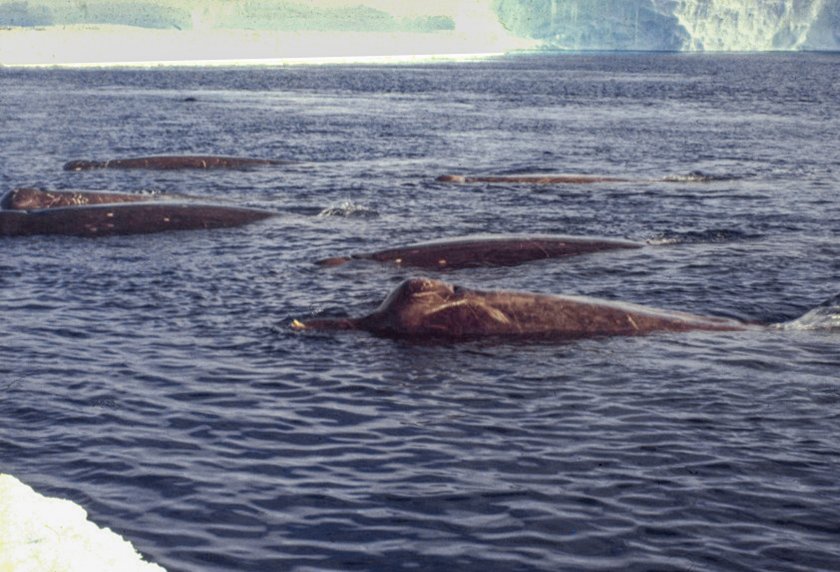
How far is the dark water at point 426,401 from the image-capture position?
941cm

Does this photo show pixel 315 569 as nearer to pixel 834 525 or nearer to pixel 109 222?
pixel 834 525

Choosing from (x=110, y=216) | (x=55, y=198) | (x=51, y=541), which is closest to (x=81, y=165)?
(x=55, y=198)

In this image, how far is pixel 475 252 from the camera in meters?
20.6

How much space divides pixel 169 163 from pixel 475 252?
1973 cm

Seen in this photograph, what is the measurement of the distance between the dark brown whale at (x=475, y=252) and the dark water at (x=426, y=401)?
1.83 feet

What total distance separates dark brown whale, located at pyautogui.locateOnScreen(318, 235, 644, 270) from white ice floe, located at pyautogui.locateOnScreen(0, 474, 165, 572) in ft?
47.0

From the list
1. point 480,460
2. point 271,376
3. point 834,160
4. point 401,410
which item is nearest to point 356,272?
point 271,376

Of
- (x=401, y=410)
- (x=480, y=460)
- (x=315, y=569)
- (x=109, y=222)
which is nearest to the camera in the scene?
(x=315, y=569)

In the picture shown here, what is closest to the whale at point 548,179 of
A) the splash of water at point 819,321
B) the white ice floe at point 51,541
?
the splash of water at point 819,321

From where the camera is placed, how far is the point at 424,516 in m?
9.71

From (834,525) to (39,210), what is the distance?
19.1 m

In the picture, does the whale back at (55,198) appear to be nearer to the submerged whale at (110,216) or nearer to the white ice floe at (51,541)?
the submerged whale at (110,216)

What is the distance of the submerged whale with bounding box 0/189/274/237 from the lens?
78.3ft

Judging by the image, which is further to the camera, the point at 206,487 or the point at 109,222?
the point at 109,222
